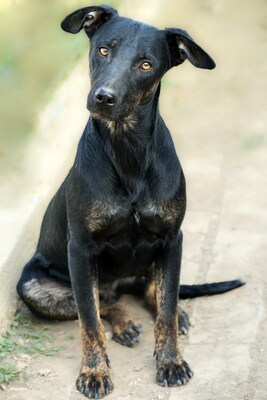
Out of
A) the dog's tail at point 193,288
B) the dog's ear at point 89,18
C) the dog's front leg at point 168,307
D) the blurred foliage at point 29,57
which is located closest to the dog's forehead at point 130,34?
the dog's ear at point 89,18

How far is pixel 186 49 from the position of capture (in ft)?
16.3

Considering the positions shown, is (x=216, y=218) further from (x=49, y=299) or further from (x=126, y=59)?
(x=126, y=59)

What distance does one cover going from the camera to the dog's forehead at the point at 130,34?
16.0 feet

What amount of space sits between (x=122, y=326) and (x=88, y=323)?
0.53 m

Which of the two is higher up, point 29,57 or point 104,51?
point 104,51

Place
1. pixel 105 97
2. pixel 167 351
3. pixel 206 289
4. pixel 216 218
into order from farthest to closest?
1. pixel 216 218
2. pixel 206 289
3. pixel 167 351
4. pixel 105 97

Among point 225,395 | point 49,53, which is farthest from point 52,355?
point 49,53

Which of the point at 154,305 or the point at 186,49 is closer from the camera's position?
the point at 186,49

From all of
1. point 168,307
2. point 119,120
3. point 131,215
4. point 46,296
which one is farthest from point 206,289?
point 119,120

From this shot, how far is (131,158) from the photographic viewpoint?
5129mm

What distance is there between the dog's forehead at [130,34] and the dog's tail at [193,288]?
1.76 meters

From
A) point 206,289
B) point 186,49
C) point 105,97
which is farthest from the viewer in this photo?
point 206,289

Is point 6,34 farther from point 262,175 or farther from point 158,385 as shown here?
point 158,385

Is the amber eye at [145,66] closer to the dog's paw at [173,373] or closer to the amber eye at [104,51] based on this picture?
the amber eye at [104,51]
